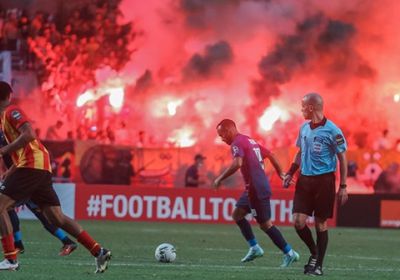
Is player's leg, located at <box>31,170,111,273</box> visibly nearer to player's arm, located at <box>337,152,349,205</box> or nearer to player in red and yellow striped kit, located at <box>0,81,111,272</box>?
player in red and yellow striped kit, located at <box>0,81,111,272</box>

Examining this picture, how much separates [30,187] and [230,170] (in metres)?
3.23

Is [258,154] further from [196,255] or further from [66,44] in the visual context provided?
[66,44]

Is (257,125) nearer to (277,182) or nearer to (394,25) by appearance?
(394,25)

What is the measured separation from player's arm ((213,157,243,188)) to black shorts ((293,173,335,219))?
5.08ft

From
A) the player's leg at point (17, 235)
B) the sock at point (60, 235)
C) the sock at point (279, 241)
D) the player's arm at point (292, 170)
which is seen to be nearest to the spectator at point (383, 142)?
the sock at point (279, 241)

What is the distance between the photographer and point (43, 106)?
39000 millimetres

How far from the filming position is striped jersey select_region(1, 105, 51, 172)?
12.3 meters

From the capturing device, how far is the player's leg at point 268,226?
14.9 metres

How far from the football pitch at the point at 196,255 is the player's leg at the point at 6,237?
18cm

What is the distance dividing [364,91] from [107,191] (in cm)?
1622

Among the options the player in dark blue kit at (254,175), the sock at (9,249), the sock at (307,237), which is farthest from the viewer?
the player in dark blue kit at (254,175)

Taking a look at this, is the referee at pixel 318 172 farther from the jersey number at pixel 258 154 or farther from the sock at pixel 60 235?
the sock at pixel 60 235

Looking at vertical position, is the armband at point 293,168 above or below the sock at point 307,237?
above

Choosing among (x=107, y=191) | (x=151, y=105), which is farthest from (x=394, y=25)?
(x=107, y=191)
